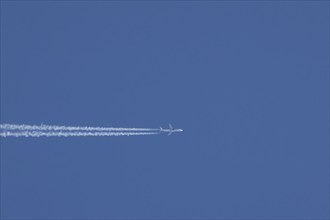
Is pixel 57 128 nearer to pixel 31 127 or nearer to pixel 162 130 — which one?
pixel 31 127

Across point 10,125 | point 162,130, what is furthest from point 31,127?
point 162,130

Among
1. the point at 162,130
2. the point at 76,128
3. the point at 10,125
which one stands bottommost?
the point at 10,125

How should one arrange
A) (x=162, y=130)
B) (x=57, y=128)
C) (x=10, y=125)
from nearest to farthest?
1. (x=10, y=125)
2. (x=57, y=128)
3. (x=162, y=130)

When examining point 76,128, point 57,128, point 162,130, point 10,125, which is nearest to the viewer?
point 10,125

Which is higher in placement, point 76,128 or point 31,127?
point 76,128

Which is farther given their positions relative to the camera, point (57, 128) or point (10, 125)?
point (57, 128)

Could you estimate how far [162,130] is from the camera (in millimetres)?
95062

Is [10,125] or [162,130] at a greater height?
[162,130]

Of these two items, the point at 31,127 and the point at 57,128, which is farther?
the point at 57,128

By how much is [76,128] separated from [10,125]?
482 inches

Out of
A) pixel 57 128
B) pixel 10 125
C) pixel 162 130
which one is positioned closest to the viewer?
pixel 10 125

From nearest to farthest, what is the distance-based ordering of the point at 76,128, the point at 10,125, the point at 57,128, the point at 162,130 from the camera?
the point at 10,125 < the point at 57,128 < the point at 76,128 < the point at 162,130

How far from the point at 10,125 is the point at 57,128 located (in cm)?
775

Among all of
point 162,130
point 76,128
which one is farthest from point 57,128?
point 162,130
